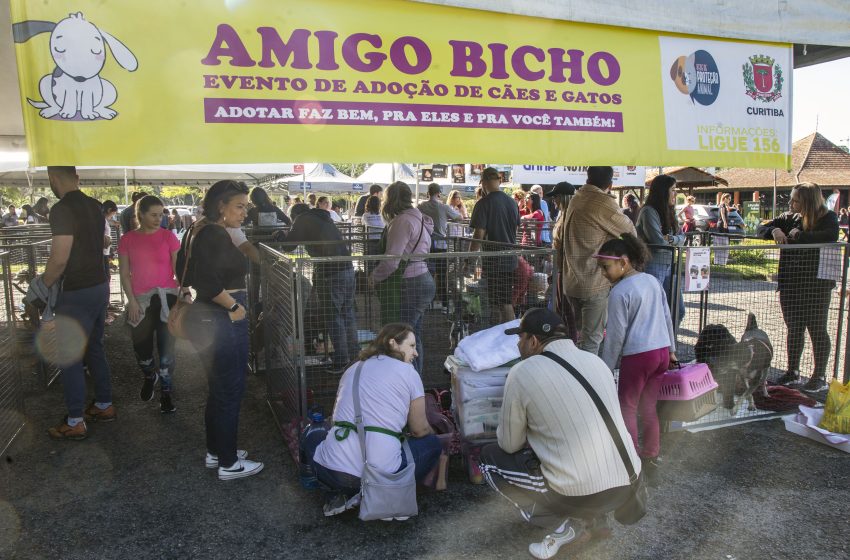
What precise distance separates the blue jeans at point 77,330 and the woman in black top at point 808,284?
6.00 m

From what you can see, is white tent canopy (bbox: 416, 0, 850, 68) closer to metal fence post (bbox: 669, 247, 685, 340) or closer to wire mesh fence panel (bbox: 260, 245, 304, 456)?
metal fence post (bbox: 669, 247, 685, 340)

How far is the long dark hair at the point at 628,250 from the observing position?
3.92m

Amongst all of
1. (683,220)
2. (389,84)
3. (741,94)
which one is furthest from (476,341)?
(683,220)

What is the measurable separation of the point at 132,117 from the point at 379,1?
5.20 ft

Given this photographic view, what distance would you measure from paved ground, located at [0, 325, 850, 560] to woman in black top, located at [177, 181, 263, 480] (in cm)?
50

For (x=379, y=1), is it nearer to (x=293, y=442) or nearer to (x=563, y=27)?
(x=563, y=27)

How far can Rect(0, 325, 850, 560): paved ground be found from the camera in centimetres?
333

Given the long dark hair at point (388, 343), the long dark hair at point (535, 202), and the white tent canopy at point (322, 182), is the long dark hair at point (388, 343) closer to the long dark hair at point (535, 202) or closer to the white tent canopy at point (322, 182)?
the long dark hair at point (535, 202)

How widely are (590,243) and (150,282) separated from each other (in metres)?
3.74

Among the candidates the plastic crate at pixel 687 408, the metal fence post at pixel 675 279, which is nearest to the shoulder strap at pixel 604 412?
the plastic crate at pixel 687 408

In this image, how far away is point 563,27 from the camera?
4.10 meters

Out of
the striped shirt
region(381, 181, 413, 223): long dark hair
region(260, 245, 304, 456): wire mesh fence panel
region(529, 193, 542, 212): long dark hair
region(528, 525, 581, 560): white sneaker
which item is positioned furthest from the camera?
region(529, 193, 542, 212): long dark hair

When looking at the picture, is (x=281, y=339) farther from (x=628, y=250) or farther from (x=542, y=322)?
(x=628, y=250)

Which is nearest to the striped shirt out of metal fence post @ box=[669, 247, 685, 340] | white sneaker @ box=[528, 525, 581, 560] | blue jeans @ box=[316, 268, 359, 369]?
white sneaker @ box=[528, 525, 581, 560]
